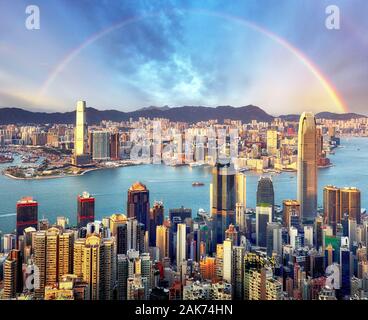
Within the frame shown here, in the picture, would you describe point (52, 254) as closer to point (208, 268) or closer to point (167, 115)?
point (208, 268)

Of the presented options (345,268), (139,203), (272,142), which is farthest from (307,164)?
(139,203)

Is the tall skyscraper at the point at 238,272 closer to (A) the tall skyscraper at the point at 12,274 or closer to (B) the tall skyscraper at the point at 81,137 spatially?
(A) the tall skyscraper at the point at 12,274

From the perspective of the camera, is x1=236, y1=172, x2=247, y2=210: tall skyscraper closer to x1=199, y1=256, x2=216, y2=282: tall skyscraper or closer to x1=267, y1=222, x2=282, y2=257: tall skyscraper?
x1=267, y1=222, x2=282, y2=257: tall skyscraper

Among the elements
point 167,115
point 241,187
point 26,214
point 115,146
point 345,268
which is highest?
point 167,115

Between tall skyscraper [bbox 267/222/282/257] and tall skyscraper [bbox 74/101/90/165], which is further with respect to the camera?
tall skyscraper [bbox 74/101/90/165]

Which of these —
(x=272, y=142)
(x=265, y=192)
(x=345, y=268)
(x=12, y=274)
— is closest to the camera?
(x=12, y=274)

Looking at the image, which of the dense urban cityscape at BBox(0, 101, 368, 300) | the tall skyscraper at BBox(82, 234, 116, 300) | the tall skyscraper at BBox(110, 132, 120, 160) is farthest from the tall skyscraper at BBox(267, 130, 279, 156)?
the tall skyscraper at BBox(82, 234, 116, 300)

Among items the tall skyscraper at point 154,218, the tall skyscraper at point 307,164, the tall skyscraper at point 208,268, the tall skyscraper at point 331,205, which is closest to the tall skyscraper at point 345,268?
the tall skyscraper at point 331,205
